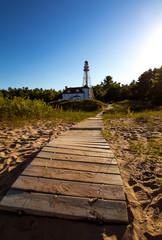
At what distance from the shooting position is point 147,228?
1147 mm

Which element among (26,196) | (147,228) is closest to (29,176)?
(26,196)

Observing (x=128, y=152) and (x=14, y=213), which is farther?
(x=128, y=152)

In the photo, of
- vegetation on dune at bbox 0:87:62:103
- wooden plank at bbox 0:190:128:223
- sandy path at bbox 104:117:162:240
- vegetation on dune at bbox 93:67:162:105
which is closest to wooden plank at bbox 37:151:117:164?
sandy path at bbox 104:117:162:240

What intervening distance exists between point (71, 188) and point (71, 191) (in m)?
0.04

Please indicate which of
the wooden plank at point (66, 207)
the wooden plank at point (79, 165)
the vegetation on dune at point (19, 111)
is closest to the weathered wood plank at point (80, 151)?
the wooden plank at point (79, 165)

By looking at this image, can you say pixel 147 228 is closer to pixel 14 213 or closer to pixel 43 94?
pixel 14 213

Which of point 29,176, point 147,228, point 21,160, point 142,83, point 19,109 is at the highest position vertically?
point 142,83

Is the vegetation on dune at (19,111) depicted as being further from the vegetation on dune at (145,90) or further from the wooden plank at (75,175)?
the vegetation on dune at (145,90)

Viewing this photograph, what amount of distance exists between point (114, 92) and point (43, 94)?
31.2 m

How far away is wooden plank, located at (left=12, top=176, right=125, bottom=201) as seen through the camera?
1260mm

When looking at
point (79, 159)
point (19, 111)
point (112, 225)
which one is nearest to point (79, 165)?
point (79, 159)

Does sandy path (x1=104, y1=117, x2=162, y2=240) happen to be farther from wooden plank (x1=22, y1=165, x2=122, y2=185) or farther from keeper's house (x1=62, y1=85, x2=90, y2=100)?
keeper's house (x1=62, y1=85, x2=90, y2=100)

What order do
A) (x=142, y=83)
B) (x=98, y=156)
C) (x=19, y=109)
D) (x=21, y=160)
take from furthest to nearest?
(x=142, y=83) → (x=19, y=109) → (x=21, y=160) → (x=98, y=156)

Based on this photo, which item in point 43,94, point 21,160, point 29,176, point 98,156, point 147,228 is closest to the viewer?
point 147,228
